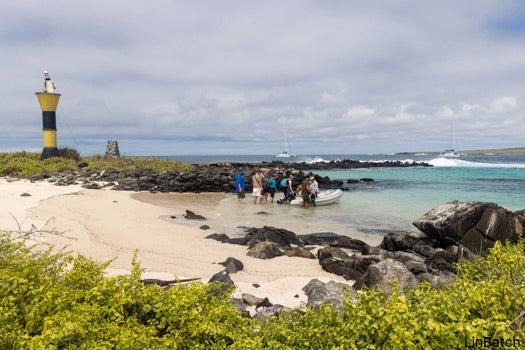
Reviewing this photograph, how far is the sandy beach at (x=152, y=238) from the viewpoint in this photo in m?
8.40

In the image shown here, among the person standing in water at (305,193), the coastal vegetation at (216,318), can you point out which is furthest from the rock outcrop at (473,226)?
the person standing in water at (305,193)

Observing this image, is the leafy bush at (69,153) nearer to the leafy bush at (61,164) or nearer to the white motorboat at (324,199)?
the leafy bush at (61,164)

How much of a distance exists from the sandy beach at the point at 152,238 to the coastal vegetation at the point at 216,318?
4.07 ft

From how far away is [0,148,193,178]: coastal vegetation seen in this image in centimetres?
3203

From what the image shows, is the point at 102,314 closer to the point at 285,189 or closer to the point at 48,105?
the point at 285,189

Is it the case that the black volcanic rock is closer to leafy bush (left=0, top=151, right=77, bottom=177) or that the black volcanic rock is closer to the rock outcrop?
the rock outcrop

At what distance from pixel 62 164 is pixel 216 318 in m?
34.8

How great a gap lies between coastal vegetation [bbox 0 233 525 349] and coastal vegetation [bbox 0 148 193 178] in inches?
1211

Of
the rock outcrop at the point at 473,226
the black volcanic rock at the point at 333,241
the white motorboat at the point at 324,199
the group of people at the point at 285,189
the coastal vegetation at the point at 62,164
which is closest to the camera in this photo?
the rock outcrop at the point at 473,226

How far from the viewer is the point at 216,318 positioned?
13.2 feet

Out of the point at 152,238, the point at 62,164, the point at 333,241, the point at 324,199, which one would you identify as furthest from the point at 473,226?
the point at 62,164

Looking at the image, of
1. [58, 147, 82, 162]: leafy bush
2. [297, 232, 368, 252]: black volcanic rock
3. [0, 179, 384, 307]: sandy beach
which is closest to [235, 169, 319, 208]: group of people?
[0, 179, 384, 307]: sandy beach

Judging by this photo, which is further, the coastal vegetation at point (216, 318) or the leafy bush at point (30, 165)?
the leafy bush at point (30, 165)

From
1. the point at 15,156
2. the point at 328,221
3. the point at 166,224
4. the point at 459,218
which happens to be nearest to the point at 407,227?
the point at 328,221
